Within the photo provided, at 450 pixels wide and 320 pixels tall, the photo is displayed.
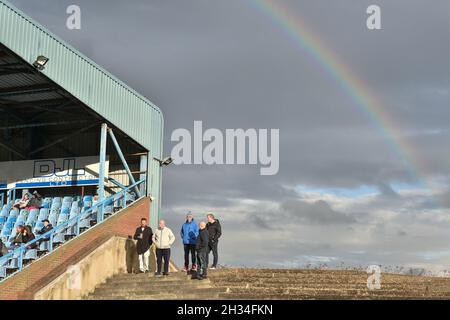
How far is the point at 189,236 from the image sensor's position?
21.2 meters

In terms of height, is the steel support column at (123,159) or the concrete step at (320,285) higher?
the steel support column at (123,159)

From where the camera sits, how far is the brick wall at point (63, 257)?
19812 millimetres

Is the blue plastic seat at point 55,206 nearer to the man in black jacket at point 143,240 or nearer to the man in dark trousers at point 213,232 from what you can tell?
the man in black jacket at point 143,240

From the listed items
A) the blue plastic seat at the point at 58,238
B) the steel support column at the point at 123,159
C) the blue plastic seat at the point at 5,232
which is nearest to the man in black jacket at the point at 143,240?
the blue plastic seat at the point at 58,238

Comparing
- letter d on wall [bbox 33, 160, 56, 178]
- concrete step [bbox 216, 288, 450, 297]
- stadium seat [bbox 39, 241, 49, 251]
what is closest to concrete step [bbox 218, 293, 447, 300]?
concrete step [bbox 216, 288, 450, 297]

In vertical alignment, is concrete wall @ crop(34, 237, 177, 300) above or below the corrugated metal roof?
below

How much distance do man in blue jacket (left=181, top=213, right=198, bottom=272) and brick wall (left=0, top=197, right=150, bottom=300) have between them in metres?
2.90

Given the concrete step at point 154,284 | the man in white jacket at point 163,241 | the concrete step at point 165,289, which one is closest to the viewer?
the concrete step at point 165,289

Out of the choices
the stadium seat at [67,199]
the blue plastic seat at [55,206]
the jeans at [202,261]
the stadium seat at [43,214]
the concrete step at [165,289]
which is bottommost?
the concrete step at [165,289]

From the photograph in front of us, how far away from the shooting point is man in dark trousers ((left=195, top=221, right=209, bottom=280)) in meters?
19.4

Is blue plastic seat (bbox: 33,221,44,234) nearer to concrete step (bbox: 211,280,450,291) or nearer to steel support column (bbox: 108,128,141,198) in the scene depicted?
steel support column (bbox: 108,128,141,198)

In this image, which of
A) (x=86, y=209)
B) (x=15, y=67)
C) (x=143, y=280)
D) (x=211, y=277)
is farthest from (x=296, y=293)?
(x=15, y=67)

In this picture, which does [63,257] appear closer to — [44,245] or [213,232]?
[44,245]

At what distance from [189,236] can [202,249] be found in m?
1.89
